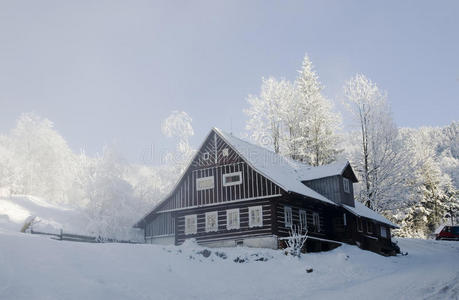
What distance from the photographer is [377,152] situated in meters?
46.5

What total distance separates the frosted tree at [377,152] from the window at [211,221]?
18.9 metres

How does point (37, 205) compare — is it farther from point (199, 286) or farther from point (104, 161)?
point (199, 286)

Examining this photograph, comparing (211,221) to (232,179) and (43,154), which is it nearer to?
(232,179)

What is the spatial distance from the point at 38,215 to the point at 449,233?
4281cm

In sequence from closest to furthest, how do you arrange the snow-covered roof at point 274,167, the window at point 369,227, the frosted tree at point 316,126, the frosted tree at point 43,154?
1. the snow-covered roof at point 274,167
2. the window at point 369,227
3. the frosted tree at point 316,126
4. the frosted tree at point 43,154

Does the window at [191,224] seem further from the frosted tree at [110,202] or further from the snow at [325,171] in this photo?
the snow at [325,171]

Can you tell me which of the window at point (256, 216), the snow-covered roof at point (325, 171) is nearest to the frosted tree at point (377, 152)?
the snow-covered roof at point (325, 171)

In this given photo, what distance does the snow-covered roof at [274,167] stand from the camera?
32.1 meters

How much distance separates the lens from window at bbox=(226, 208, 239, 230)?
32.8m

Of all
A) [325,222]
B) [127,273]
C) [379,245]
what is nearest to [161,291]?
[127,273]

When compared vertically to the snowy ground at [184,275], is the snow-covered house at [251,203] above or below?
above

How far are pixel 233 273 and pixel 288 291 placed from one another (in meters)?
4.00

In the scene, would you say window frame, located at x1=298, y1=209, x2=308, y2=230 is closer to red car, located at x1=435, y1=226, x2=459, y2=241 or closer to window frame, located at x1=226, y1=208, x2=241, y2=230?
window frame, located at x1=226, y1=208, x2=241, y2=230

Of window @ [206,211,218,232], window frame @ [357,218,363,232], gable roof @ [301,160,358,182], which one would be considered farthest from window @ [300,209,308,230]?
window frame @ [357,218,363,232]
